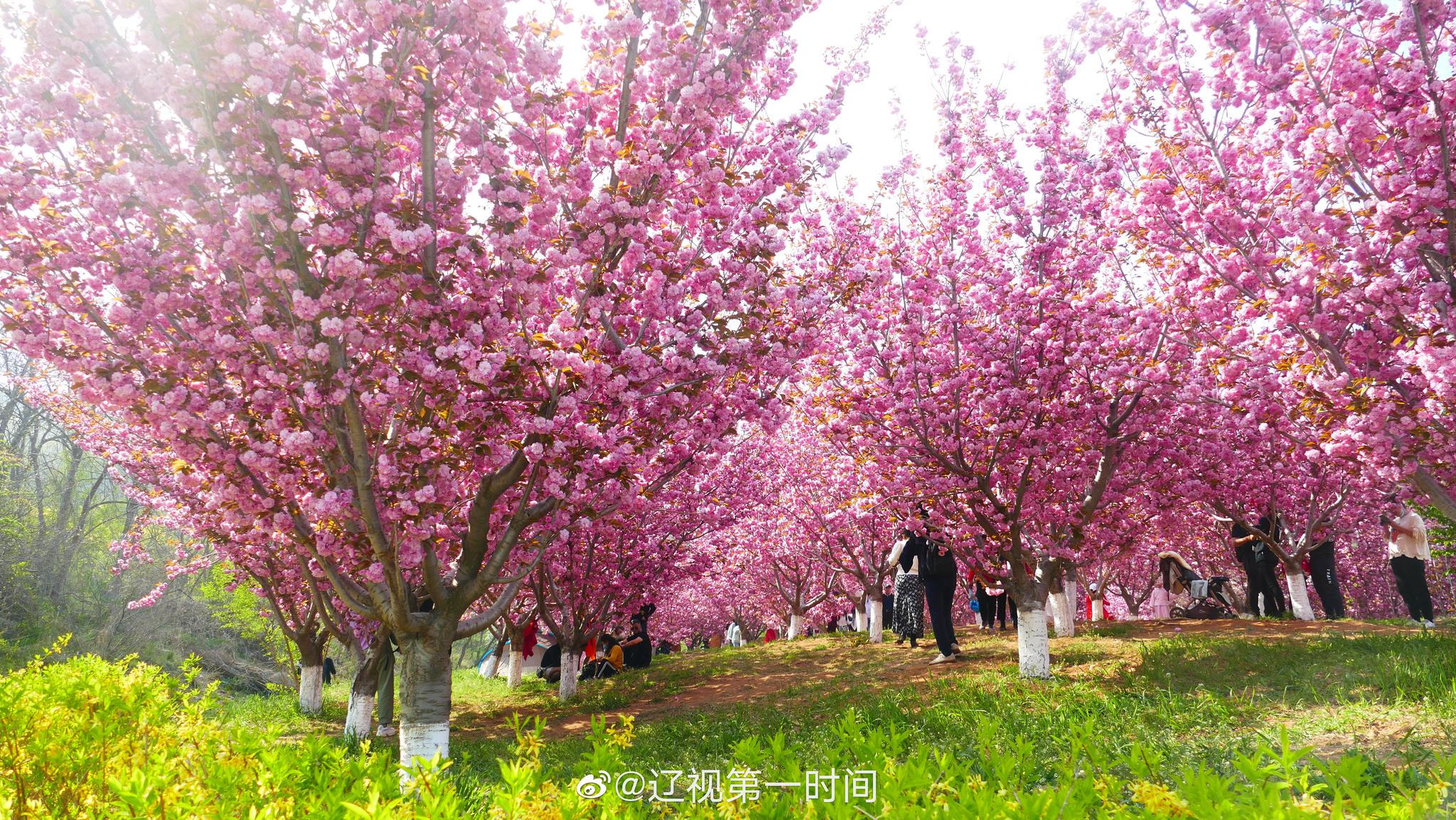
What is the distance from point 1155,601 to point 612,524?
15268 millimetres

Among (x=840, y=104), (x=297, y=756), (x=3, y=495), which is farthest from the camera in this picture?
(x=3, y=495)

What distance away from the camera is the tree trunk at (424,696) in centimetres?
643

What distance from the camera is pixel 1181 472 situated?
12.5 metres

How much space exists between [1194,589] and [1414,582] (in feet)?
18.7

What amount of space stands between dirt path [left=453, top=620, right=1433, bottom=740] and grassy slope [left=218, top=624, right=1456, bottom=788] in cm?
6

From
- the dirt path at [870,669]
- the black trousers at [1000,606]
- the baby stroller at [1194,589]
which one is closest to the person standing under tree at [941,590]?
the dirt path at [870,669]

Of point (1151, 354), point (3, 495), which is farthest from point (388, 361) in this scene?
point (3, 495)

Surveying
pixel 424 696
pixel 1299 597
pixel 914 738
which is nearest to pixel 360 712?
pixel 424 696

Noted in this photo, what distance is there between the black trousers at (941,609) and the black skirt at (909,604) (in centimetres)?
194

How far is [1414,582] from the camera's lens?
1182 cm

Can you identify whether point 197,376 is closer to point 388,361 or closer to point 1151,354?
point 388,361

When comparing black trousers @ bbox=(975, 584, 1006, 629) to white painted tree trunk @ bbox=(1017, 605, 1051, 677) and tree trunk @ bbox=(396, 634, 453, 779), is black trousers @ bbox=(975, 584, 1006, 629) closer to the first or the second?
white painted tree trunk @ bbox=(1017, 605, 1051, 677)

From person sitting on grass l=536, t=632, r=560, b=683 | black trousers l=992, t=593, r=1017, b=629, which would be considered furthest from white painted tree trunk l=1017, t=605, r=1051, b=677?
person sitting on grass l=536, t=632, r=560, b=683

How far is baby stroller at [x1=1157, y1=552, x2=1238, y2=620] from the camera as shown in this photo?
16750 millimetres
